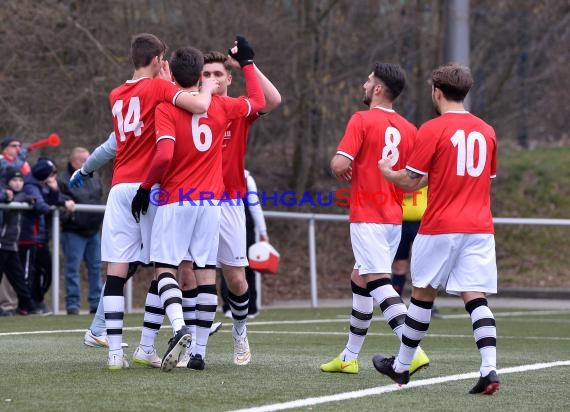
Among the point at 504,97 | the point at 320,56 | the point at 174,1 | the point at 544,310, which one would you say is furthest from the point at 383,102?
the point at 504,97

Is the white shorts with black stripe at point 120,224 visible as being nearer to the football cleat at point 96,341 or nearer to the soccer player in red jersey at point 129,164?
the soccer player in red jersey at point 129,164

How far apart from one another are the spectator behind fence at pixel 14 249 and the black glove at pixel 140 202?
7.06 metres

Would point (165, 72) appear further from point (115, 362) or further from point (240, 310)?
point (115, 362)

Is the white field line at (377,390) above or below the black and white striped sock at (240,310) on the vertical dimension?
below

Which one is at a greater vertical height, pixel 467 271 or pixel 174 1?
pixel 174 1

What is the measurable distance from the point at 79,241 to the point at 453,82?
29.5 feet

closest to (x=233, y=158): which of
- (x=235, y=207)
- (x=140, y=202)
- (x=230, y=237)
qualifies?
(x=235, y=207)

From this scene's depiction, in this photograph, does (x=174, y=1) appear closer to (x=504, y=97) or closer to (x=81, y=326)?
(x=504, y=97)

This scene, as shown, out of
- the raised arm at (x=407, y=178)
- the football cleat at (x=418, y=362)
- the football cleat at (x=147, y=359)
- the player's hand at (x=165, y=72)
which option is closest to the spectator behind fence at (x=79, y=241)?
the football cleat at (x=147, y=359)

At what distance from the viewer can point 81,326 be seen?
13.0 meters

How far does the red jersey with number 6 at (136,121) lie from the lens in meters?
8.35

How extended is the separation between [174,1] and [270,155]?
161 inches

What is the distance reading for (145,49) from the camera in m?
8.40

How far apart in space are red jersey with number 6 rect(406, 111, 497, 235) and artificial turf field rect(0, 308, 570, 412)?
982mm
